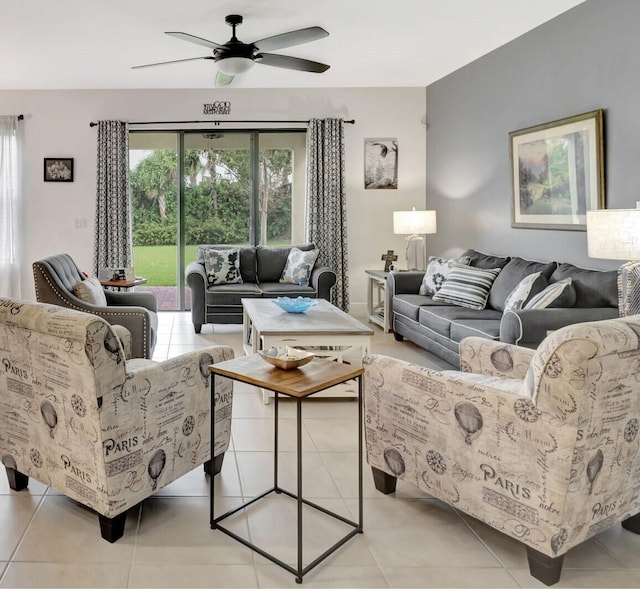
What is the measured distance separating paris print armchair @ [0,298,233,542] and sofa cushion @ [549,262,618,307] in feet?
8.33

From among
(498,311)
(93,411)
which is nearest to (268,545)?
(93,411)

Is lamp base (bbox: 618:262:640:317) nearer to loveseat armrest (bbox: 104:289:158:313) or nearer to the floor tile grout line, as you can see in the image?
the floor tile grout line

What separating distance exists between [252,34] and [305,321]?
2.54 meters

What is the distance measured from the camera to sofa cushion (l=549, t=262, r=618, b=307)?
3617 millimetres

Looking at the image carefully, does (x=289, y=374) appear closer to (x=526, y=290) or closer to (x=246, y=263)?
(x=526, y=290)

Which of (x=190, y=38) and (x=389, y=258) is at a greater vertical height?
(x=190, y=38)

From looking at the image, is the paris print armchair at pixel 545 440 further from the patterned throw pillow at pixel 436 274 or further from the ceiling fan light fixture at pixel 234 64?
the patterned throw pillow at pixel 436 274

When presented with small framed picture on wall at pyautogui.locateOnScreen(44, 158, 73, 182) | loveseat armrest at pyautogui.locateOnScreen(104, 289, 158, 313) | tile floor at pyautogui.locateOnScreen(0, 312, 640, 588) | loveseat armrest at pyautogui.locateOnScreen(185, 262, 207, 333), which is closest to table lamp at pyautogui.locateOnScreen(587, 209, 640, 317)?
tile floor at pyautogui.locateOnScreen(0, 312, 640, 588)

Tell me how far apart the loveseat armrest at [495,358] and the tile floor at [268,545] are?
61 centimetres

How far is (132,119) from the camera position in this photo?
22.8ft

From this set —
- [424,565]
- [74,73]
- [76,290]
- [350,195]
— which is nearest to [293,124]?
[350,195]

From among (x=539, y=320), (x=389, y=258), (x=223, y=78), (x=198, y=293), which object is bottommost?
(x=539, y=320)

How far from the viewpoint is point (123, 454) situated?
A: 2047 mm

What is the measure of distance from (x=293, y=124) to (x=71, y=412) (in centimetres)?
557
